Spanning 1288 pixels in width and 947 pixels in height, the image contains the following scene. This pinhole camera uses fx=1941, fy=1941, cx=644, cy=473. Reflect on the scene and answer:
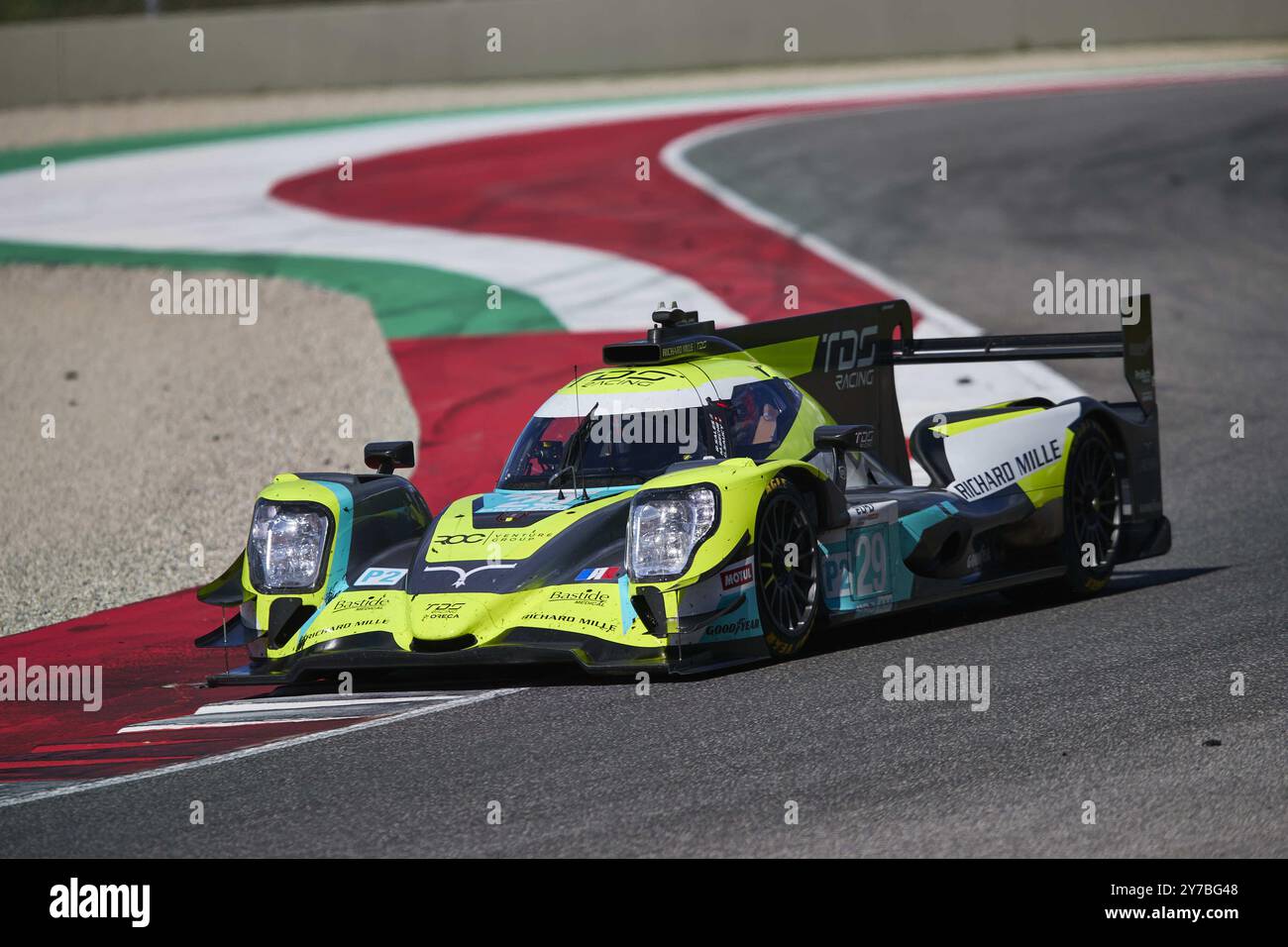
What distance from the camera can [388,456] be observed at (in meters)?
9.37

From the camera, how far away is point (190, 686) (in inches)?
337

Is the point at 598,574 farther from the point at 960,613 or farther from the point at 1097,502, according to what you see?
the point at 1097,502

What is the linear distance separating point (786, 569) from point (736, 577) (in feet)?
1.44

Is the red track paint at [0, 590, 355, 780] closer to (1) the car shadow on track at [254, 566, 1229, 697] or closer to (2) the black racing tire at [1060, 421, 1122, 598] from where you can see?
(1) the car shadow on track at [254, 566, 1229, 697]

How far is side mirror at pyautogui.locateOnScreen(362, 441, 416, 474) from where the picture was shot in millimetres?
9336

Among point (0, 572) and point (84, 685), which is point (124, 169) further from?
point (84, 685)

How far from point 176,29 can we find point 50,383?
64.0 ft

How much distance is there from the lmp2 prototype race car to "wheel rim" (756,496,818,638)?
1cm

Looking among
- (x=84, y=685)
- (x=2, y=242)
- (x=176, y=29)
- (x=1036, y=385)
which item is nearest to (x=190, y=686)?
(x=84, y=685)

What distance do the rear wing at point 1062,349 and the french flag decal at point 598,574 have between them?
3.19 metres

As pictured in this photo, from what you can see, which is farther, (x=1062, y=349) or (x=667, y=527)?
(x=1062, y=349)

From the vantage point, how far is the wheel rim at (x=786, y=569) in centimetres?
800
